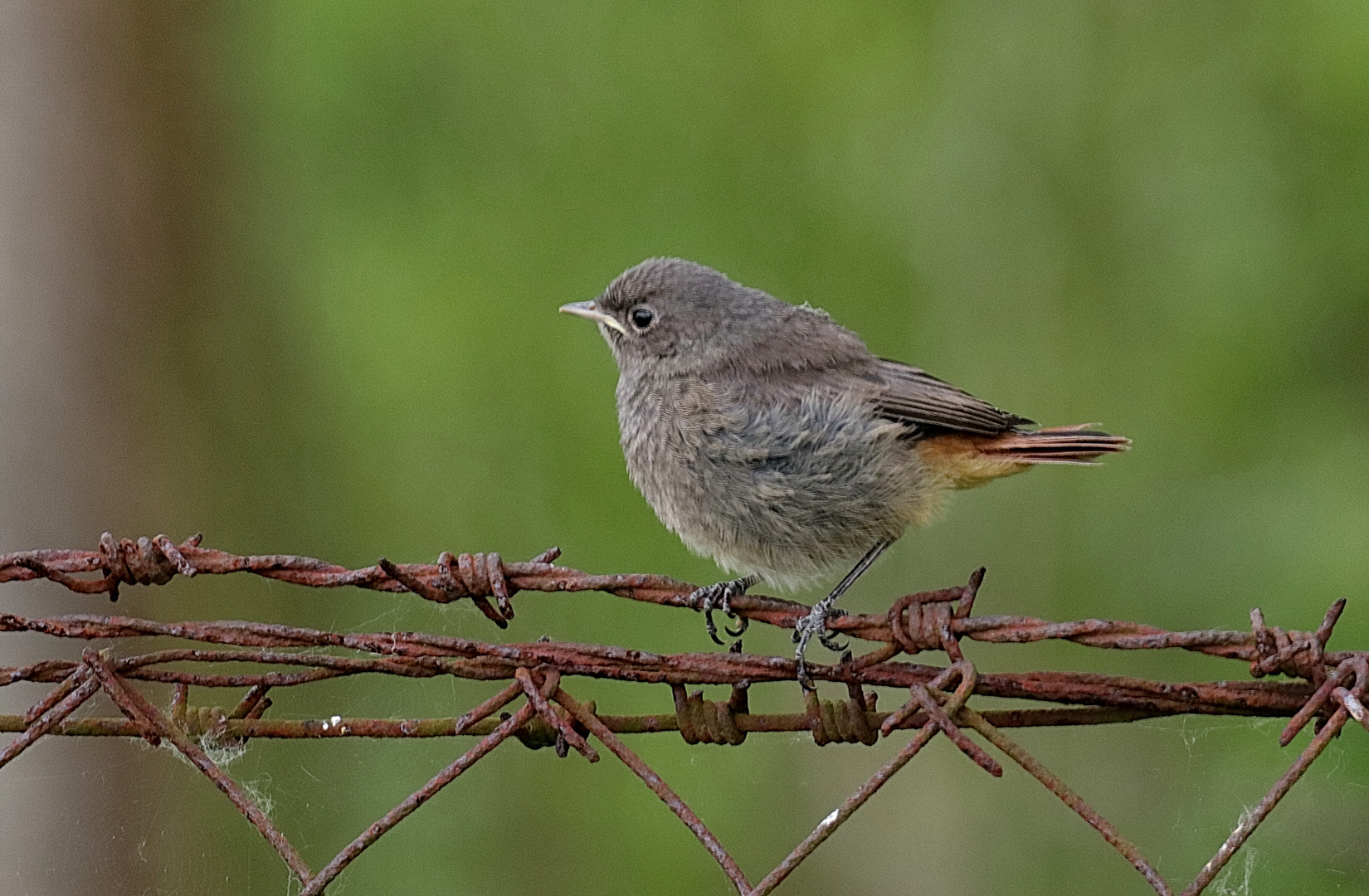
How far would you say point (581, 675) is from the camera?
2311 millimetres

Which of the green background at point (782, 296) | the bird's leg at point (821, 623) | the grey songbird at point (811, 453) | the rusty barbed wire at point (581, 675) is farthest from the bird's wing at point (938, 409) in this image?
the green background at point (782, 296)

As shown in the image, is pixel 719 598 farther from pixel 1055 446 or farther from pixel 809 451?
pixel 1055 446

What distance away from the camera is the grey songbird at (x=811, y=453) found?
3754 millimetres

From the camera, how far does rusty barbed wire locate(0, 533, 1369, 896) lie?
212 centimetres

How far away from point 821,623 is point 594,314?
2.30 metres

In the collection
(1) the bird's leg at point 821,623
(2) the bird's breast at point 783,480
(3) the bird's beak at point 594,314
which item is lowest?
(1) the bird's leg at point 821,623

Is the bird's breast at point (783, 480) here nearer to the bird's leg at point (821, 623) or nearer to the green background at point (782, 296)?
the bird's leg at point (821, 623)

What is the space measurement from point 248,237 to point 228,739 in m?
4.29

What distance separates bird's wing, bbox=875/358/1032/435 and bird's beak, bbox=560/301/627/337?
0.98 meters

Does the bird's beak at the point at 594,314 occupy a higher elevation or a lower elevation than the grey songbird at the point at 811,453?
higher

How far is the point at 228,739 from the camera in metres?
2.48

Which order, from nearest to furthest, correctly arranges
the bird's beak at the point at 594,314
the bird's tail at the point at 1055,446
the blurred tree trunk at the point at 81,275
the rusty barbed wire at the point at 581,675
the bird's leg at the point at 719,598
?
the rusty barbed wire at the point at 581,675
the bird's leg at the point at 719,598
the bird's tail at the point at 1055,446
the bird's beak at the point at 594,314
the blurred tree trunk at the point at 81,275

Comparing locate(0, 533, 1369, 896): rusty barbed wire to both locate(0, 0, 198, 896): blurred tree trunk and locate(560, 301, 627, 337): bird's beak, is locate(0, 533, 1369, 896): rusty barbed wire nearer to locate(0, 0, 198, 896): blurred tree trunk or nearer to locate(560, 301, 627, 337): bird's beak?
locate(560, 301, 627, 337): bird's beak

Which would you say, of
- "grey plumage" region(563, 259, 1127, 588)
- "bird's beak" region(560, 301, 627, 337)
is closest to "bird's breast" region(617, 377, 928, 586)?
"grey plumage" region(563, 259, 1127, 588)
